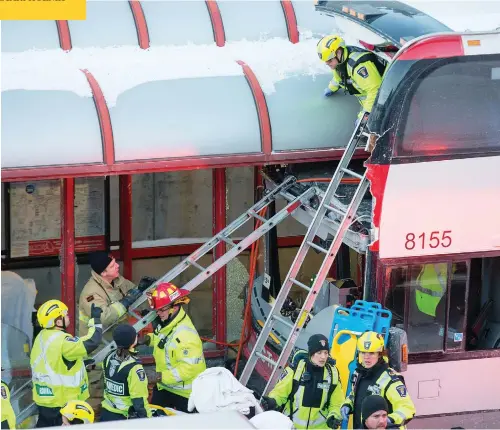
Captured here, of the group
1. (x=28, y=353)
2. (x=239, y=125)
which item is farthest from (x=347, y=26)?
(x=28, y=353)

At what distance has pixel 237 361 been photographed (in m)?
12.6

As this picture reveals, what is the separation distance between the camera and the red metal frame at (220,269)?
42.2 feet

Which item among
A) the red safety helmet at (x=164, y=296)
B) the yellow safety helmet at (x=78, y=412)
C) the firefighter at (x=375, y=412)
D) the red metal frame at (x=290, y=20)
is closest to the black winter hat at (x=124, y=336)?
the red safety helmet at (x=164, y=296)

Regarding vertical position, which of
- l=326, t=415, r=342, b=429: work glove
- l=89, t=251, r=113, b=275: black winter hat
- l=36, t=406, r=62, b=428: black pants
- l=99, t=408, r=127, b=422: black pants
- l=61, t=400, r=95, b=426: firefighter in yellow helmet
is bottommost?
l=36, t=406, r=62, b=428: black pants

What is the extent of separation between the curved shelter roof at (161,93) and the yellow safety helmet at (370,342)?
248 centimetres

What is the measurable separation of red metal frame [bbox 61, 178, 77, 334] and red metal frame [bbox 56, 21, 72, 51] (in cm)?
146

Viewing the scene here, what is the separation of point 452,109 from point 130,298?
11.9 feet

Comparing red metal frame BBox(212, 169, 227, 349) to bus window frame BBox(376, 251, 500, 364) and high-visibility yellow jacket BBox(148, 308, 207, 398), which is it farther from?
bus window frame BBox(376, 251, 500, 364)

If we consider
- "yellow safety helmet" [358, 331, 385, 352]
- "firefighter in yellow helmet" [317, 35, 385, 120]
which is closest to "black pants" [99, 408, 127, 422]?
"yellow safety helmet" [358, 331, 385, 352]

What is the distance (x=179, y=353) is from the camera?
10789 millimetres

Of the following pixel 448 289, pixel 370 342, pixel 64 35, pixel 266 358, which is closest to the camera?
pixel 370 342

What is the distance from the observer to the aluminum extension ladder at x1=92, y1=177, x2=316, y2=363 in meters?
11.5

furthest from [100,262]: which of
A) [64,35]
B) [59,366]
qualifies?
[64,35]

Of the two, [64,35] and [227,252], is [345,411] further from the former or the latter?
[64,35]
